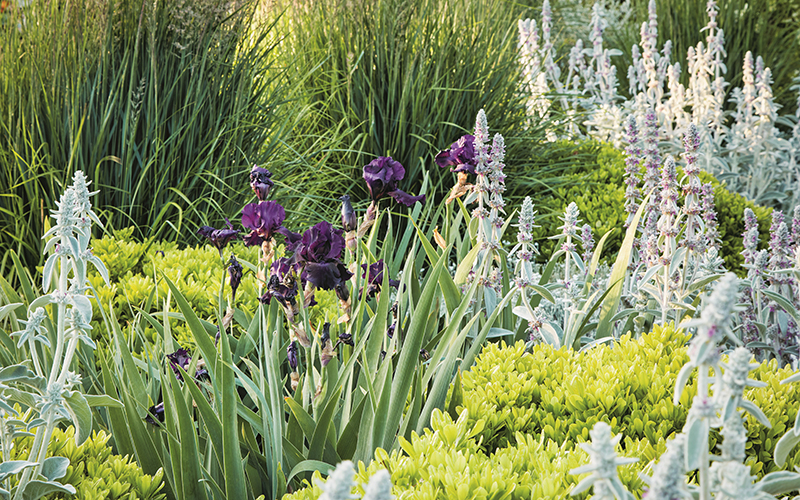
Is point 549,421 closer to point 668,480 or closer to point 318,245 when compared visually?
point 318,245

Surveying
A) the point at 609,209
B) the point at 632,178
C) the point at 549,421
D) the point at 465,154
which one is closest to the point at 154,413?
the point at 549,421

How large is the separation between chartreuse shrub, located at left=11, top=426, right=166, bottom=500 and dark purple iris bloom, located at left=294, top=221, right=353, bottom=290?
0.49 m

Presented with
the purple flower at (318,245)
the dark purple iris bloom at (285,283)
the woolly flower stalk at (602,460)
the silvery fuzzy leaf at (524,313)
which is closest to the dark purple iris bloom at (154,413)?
the dark purple iris bloom at (285,283)

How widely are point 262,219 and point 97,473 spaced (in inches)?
24.3

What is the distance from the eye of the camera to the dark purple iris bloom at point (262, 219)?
1.49 m

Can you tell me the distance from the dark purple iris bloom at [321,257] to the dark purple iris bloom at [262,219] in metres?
0.13

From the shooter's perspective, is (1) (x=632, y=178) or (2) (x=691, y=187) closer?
(2) (x=691, y=187)

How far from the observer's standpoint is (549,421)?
151 cm

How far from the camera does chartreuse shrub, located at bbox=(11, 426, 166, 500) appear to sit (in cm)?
123

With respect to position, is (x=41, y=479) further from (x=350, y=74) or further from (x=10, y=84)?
(x=350, y=74)

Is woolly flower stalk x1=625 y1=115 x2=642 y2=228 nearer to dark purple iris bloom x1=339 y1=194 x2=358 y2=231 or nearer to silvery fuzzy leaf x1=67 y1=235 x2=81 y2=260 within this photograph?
dark purple iris bloom x1=339 y1=194 x2=358 y2=231

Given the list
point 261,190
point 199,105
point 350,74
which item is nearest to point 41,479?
point 261,190

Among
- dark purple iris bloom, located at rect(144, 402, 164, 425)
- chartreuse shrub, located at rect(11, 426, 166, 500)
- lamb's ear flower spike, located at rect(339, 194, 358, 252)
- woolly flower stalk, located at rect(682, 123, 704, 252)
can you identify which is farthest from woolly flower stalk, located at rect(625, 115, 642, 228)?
chartreuse shrub, located at rect(11, 426, 166, 500)

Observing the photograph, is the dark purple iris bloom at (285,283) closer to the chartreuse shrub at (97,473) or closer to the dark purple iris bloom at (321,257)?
the dark purple iris bloom at (321,257)
